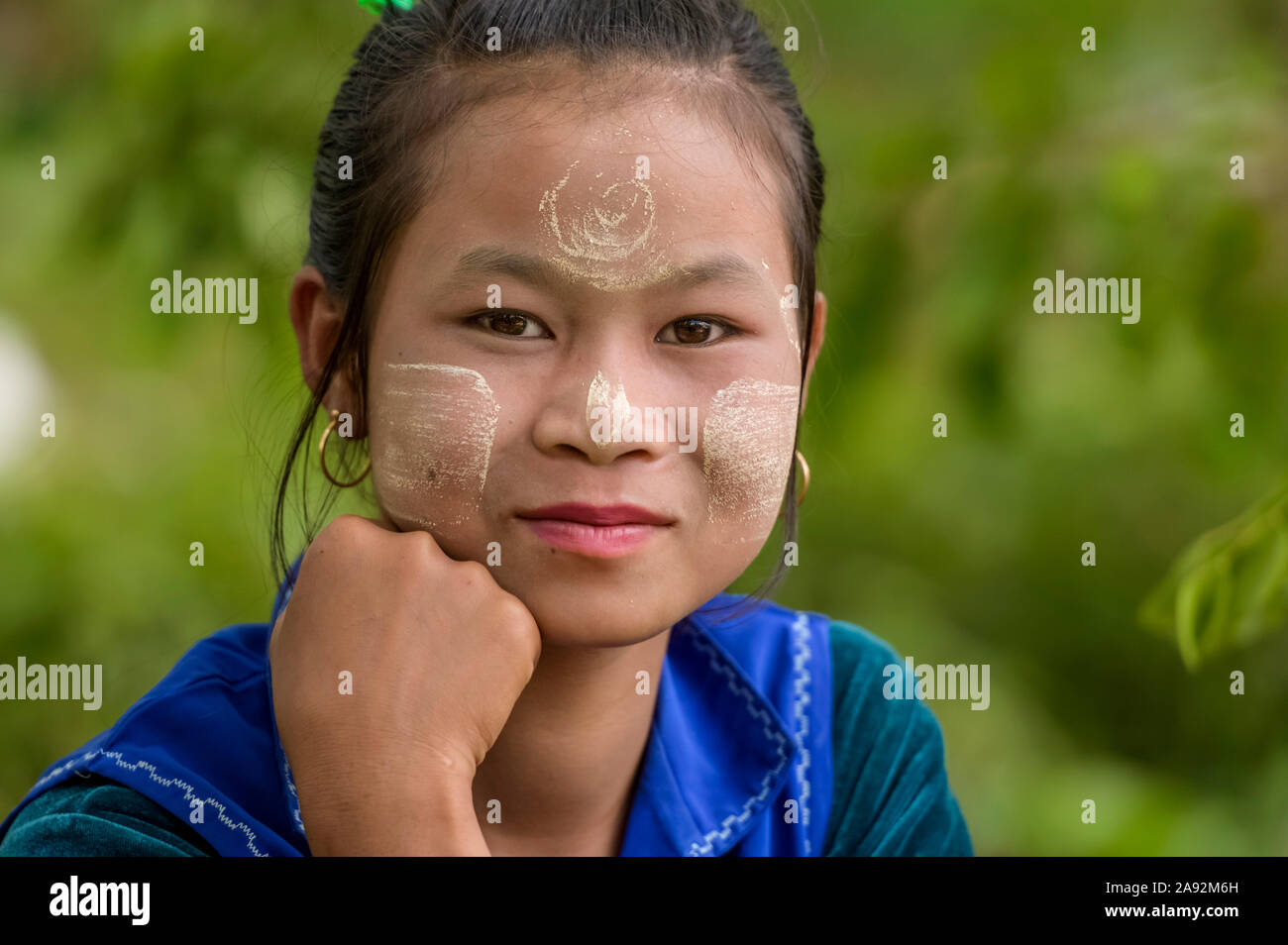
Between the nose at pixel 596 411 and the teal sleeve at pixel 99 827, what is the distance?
521 millimetres

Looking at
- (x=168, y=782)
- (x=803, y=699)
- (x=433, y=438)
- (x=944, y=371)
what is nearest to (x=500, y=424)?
(x=433, y=438)

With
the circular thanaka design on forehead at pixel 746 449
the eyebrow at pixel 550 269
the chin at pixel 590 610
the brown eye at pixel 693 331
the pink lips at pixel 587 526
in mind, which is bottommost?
the chin at pixel 590 610

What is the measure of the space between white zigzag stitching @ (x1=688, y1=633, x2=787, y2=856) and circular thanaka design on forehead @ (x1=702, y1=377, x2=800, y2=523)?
35 cm

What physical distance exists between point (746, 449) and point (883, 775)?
53 centimetres

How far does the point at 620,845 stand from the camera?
1.38 meters

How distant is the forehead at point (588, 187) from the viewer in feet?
3.63

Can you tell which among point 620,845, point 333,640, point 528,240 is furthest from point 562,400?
point 620,845

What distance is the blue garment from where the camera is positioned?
3.88 ft

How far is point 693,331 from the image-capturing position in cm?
117

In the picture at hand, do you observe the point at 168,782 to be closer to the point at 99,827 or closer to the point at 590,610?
the point at 99,827

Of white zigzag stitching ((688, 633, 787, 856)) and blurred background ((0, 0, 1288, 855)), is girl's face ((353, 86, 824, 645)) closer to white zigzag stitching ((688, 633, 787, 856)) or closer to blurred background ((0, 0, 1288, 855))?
white zigzag stitching ((688, 633, 787, 856))

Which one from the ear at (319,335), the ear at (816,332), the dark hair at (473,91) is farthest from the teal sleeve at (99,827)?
the ear at (816,332)

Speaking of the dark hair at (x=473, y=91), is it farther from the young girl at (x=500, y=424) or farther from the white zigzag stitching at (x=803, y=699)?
the white zigzag stitching at (x=803, y=699)

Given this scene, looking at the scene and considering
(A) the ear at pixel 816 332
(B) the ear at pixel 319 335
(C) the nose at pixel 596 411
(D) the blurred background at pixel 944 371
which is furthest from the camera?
(D) the blurred background at pixel 944 371
